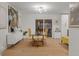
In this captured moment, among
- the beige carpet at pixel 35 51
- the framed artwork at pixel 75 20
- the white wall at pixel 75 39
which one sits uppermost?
the framed artwork at pixel 75 20

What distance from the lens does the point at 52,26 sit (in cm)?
1276

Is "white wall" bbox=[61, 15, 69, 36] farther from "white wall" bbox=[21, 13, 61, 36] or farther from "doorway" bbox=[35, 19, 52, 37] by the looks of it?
"doorway" bbox=[35, 19, 52, 37]

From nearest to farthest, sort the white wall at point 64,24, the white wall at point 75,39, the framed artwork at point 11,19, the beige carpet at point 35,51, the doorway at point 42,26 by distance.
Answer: the white wall at point 75,39
the beige carpet at point 35,51
the framed artwork at point 11,19
the white wall at point 64,24
the doorway at point 42,26

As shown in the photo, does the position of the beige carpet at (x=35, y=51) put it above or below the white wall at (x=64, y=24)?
below

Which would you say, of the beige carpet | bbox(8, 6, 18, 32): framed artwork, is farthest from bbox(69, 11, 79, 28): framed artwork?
bbox(8, 6, 18, 32): framed artwork

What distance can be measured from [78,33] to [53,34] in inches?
364

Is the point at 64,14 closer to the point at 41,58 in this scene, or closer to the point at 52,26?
the point at 52,26

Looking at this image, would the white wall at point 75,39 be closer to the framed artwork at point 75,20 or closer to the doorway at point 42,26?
the framed artwork at point 75,20

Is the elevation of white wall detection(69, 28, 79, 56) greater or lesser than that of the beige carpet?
greater

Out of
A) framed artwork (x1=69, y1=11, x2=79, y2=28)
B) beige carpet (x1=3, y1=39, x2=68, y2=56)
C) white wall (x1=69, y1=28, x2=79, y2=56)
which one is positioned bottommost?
beige carpet (x1=3, y1=39, x2=68, y2=56)

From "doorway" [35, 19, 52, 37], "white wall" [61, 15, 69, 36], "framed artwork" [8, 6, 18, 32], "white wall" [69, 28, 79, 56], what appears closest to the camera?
"white wall" [69, 28, 79, 56]

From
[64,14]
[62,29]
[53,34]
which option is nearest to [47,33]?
[53,34]

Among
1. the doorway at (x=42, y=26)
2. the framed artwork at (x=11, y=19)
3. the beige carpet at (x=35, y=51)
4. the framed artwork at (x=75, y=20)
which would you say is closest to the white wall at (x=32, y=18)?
the doorway at (x=42, y=26)

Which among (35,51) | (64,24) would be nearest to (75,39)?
(35,51)
